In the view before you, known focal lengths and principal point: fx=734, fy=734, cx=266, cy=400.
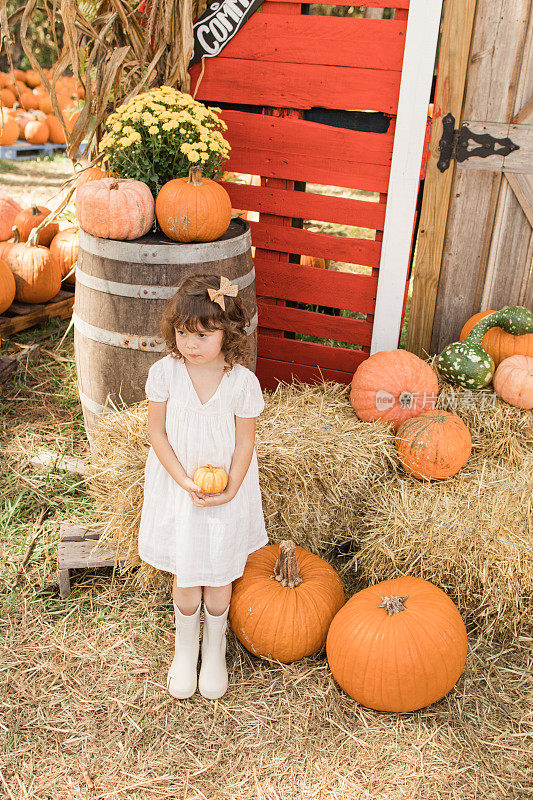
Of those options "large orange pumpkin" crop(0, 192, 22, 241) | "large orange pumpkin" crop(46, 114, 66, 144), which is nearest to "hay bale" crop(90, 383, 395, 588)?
"large orange pumpkin" crop(0, 192, 22, 241)

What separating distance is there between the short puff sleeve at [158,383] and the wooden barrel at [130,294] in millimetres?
599

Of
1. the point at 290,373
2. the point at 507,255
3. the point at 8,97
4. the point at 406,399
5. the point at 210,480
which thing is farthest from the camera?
the point at 8,97

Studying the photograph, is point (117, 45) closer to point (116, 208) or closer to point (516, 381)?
point (116, 208)

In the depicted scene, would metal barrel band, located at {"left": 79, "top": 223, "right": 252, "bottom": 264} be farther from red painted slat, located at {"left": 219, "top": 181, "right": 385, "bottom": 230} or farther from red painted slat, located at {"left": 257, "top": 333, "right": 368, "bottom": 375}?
red painted slat, located at {"left": 257, "top": 333, "right": 368, "bottom": 375}

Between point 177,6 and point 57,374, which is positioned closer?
point 177,6

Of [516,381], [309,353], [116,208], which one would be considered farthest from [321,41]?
[516,381]

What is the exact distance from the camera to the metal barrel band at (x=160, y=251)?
10.5 ft

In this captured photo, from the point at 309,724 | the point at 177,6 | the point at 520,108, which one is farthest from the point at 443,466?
the point at 177,6

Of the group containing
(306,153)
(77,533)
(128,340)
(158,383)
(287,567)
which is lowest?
(77,533)

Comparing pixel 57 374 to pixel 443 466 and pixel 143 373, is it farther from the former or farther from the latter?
pixel 443 466

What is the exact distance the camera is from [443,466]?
3.35 metres

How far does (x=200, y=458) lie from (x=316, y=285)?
192 centimetres

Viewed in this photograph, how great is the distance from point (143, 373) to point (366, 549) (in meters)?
1.28

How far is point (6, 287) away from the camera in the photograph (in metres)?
5.08
